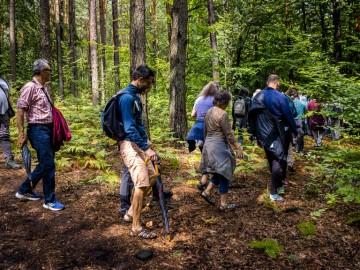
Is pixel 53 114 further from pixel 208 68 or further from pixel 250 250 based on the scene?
pixel 208 68

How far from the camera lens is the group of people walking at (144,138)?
401 centimetres

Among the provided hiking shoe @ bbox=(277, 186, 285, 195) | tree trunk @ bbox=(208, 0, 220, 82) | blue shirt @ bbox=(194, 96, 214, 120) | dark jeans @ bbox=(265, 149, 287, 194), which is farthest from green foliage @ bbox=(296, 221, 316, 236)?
tree trunk @ bbox=(208, 0, 220, 82)

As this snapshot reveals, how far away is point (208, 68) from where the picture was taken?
15406 mm

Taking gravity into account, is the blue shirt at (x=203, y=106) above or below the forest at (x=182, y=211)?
above

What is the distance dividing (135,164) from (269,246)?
2119mm

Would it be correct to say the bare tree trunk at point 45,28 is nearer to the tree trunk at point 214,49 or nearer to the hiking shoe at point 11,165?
the hiking shoe at point 11,165

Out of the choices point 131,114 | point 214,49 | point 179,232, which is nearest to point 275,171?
point 179,232

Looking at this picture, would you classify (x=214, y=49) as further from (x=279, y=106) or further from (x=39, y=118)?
(x=39, y=118)

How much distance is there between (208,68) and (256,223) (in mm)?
11515

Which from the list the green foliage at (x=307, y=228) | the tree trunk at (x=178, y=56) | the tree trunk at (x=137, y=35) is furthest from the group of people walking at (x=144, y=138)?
the tree trunk at (x=178, y=56)

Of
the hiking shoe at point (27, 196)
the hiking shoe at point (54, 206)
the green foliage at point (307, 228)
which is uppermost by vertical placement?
the hiking shoe at point (27, 196)

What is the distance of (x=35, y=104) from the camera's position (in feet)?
15.3

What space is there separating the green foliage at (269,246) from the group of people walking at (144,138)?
1.13 meters

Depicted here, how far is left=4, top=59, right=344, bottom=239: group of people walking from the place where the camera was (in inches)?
158
